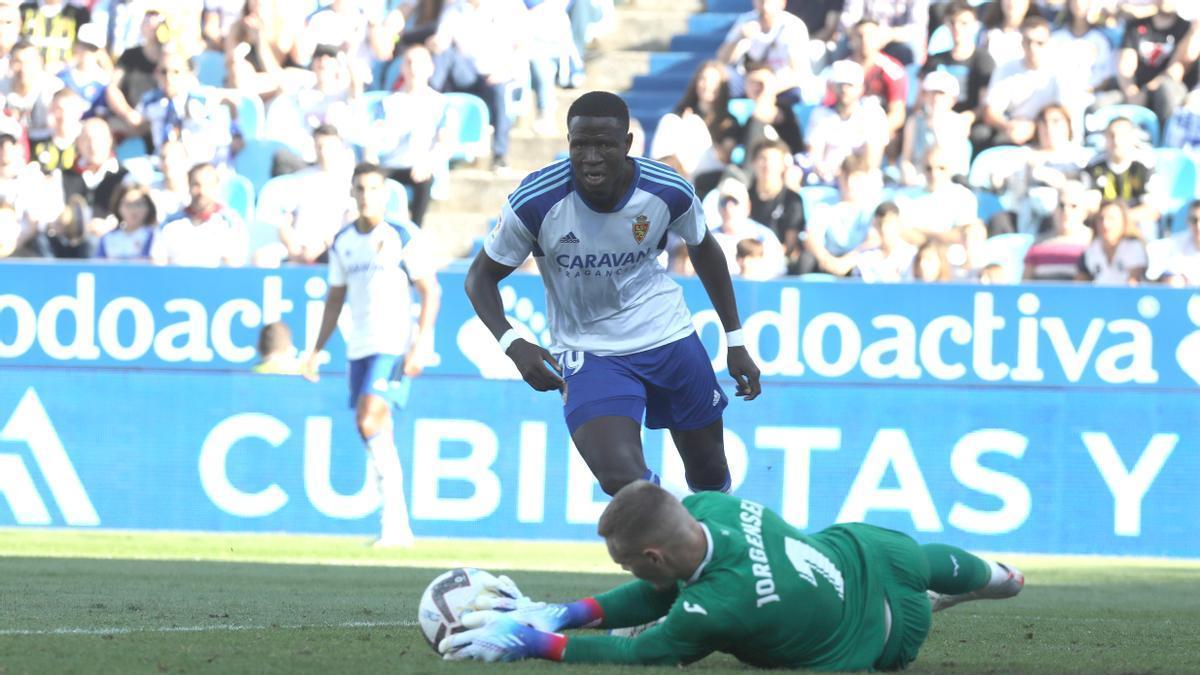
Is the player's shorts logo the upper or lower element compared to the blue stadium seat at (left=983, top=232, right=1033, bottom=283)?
upper

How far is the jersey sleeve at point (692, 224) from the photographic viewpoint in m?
7.20

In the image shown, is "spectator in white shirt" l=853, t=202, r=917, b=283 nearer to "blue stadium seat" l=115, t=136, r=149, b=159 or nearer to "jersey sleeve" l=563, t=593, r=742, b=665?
"blue stadium seat" l=115, t=136, r=149, b=159

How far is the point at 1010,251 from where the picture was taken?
14938 millimetres

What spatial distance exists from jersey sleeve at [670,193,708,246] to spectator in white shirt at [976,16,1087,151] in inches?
353

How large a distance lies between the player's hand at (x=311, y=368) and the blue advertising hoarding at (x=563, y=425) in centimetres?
13

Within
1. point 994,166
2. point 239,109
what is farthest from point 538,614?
point 239,109

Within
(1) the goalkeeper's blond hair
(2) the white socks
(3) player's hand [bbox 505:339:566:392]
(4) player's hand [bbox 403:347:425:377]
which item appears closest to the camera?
(1) the goalkeeper's blond hair

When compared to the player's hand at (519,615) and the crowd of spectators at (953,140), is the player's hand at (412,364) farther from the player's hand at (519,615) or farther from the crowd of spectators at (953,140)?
the player's hand at (519,615)

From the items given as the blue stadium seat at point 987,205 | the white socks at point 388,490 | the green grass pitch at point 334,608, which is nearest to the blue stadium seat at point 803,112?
the blue stadium seat at point 987,205

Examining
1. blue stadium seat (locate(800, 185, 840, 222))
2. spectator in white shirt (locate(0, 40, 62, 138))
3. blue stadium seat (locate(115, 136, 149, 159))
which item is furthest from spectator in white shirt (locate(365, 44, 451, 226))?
blue stadium seat (locate(800, 185, 840, 222))

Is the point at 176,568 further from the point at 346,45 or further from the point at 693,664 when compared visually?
A: the point at 346,45

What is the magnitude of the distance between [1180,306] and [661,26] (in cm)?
768

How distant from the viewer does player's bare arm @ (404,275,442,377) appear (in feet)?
43.7

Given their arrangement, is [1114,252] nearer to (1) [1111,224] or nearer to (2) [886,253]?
(1) [1111,224]
